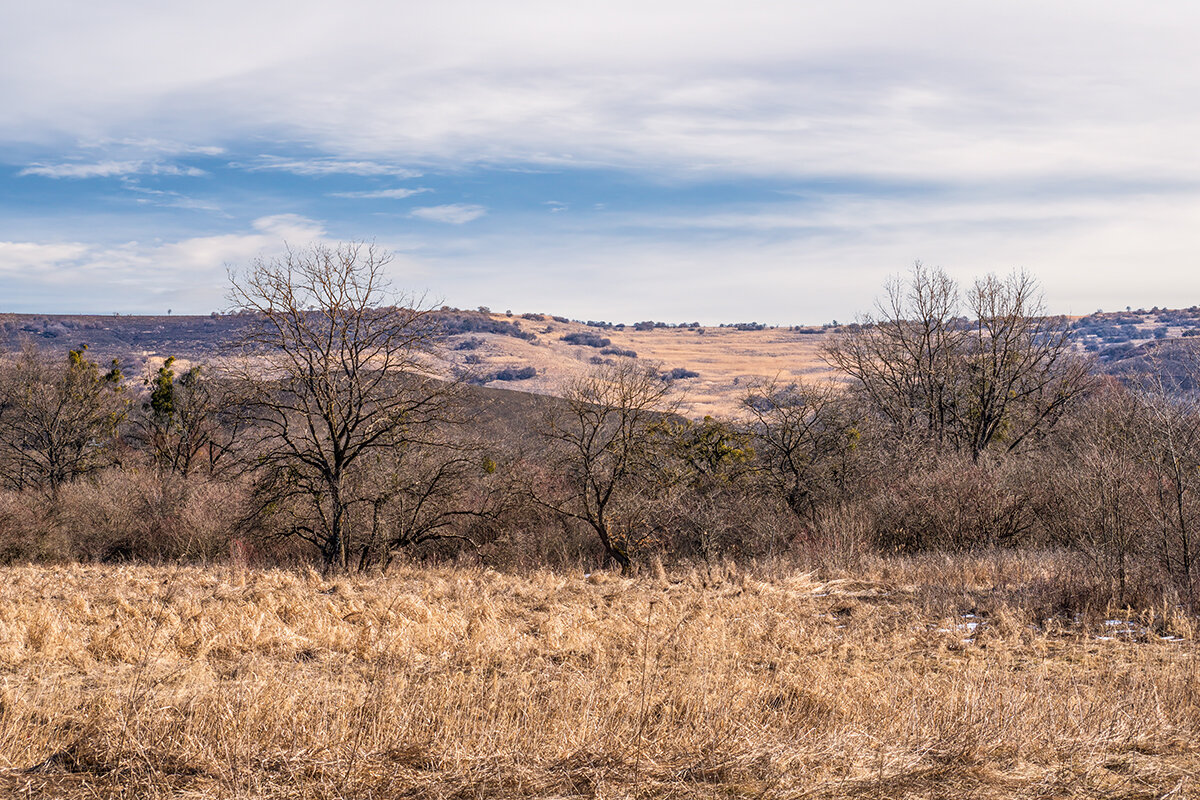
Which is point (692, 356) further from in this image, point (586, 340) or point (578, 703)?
point (578, 703)

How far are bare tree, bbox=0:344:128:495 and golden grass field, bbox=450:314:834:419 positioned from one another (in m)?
62.1

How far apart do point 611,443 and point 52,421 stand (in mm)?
28810

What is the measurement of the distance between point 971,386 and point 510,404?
127 feet

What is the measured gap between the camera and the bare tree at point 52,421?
36.8 metres

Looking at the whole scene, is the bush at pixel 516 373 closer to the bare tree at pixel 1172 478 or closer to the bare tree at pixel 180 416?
the bare tree at pixel 180 416

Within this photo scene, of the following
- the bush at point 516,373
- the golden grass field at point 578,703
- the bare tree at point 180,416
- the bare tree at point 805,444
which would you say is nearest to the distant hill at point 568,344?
the bush at point 516,373

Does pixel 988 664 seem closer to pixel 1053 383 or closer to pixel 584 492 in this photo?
pixel 584 492

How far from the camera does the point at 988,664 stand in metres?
8.74

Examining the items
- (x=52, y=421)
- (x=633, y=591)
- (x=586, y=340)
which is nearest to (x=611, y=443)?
(x=633, y=591)

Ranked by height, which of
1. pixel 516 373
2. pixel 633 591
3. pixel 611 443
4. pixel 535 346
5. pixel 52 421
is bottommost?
pixel 633 591

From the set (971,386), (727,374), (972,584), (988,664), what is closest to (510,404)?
(971,386)

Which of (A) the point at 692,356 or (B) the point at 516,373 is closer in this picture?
(B) the point at 516,373

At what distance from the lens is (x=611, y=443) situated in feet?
76.9

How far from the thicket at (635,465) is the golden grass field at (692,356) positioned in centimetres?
6484
